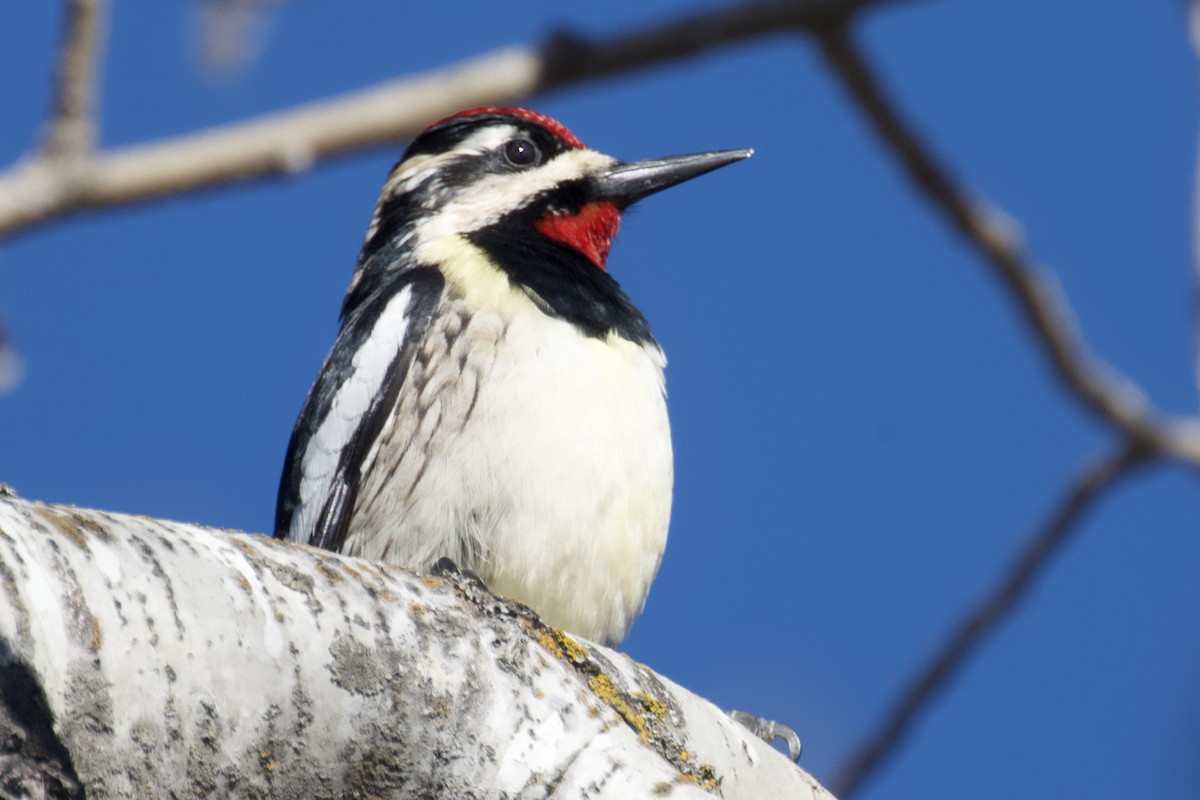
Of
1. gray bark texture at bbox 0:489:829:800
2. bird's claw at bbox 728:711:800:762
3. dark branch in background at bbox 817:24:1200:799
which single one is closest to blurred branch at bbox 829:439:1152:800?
dark branch in background at bbox 817:24:1200:799

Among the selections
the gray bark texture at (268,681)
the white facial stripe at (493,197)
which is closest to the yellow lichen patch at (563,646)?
the gray bark texture at (268,681)

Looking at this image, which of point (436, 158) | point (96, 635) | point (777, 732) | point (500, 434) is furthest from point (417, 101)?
point (96, 635)

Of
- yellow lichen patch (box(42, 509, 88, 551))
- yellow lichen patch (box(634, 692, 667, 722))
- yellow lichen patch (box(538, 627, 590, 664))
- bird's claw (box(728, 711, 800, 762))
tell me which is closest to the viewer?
yellow lichen patch (box(42, 509, 88, 551))

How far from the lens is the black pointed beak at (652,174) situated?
15.2 feet

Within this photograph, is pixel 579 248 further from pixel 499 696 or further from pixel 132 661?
pixel 132 661

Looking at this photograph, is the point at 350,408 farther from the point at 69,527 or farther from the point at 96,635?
the point at 96,635

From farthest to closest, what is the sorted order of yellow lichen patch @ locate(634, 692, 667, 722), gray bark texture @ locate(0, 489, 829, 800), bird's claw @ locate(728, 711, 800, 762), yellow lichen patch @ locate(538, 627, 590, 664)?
bird's claw @ locate(728, 711, 800, 762) → yellow lichen patch @ locate(634, 692, 667, 722) → yellow lichen patch @ locate(538, 627, 590, 664) → gray bark texture @ locate(0, 489, 829, 800)

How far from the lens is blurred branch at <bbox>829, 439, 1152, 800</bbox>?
4711 millimetres

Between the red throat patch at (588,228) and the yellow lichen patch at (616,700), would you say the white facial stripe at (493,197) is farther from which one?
the yellow lichen patch at (616,700)

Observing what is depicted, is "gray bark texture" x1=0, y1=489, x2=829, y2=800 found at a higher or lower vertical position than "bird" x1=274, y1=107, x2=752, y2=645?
lower

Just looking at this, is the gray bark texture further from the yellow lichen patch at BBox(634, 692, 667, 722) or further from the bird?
the bird

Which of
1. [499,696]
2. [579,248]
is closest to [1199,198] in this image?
[579,248]

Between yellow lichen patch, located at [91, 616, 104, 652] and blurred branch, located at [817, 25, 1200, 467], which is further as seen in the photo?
blurred branch, located at [817, 25, 1200, 467]

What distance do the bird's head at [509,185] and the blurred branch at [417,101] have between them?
0.28m
